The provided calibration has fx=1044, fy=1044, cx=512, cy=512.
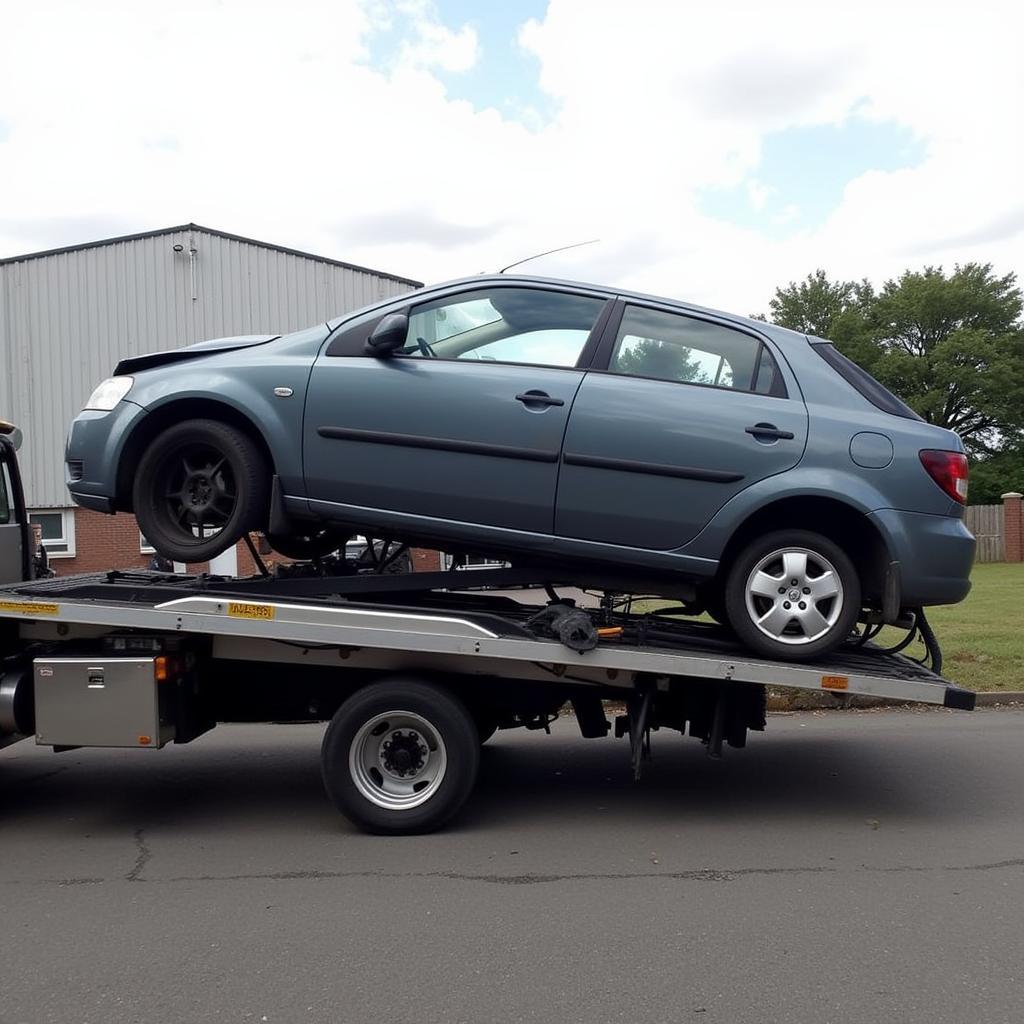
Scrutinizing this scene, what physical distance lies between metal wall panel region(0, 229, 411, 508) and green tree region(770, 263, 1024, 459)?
36390mm

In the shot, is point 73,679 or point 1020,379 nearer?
point 73,679

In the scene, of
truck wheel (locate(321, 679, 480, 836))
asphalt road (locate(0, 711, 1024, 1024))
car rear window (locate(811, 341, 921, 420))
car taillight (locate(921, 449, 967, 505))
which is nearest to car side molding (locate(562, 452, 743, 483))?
car rear window (locate(811, 341, 921, 420))

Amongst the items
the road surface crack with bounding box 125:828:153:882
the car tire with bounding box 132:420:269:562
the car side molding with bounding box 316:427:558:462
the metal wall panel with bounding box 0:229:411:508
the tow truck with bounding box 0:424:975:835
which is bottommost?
the road surface crack with bounding box 125:828:153:882

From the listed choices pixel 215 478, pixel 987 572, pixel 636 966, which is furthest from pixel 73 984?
pixel 987 572

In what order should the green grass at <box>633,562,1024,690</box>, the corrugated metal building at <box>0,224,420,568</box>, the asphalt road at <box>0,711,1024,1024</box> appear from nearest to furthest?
the asphalt road at <box>0,711,1024,1024</box> < the green grass at <box>633,562,1024,690</box> < the corrugated metal building at <box>0,224,420,568</box>

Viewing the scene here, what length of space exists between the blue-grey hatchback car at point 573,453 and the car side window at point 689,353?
1cm

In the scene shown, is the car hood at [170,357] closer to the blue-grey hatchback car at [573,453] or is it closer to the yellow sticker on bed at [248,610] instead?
the blue-grey hatchback car at [573,453]

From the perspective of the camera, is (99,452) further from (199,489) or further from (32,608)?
(32,608)

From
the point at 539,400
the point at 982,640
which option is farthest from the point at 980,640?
the point at 539,400

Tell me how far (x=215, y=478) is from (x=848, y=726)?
5.12 m

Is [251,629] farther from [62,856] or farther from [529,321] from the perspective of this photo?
[529,321]

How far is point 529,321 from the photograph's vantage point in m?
5.49

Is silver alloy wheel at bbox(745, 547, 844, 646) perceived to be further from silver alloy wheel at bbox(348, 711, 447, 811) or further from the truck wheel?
silver alloy wheel at bbox(348, 711, 447, 811)

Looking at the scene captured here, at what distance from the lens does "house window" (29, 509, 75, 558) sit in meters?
21.8
